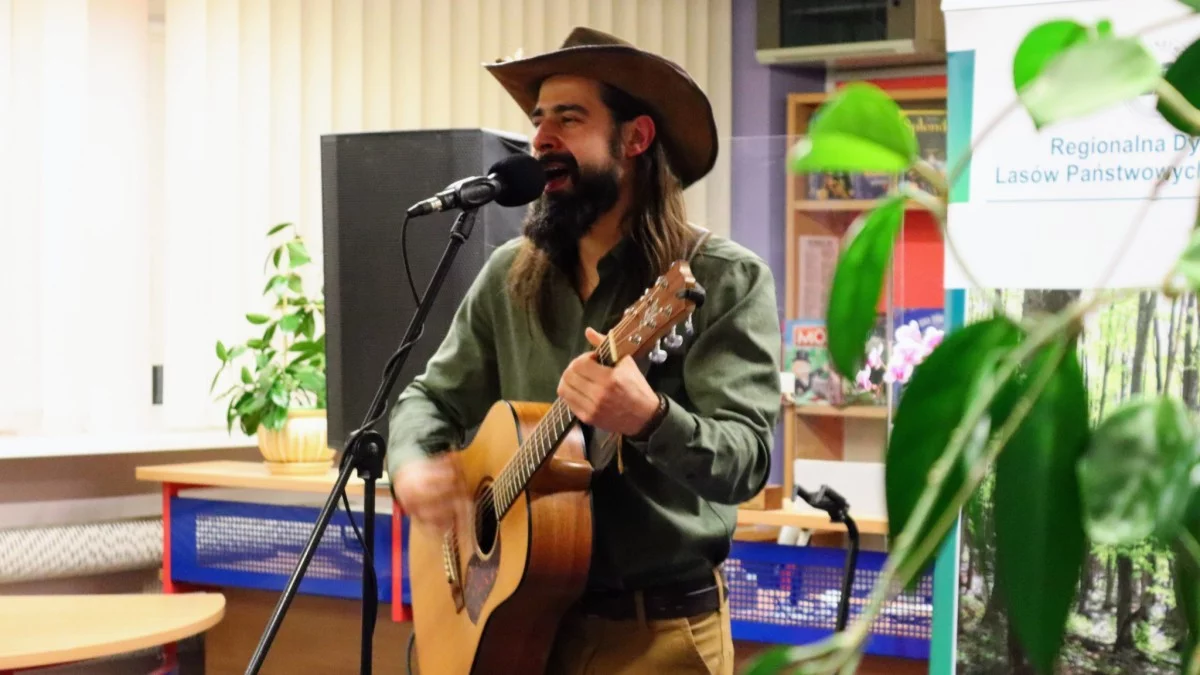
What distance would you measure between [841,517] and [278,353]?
1633 mm

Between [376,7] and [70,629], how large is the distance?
207cm

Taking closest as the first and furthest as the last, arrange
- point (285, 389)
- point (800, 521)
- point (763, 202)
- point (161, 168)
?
1. point (800, 521)
2. point (285, 389)
3. point (763, 202)
4. point (161, 168)

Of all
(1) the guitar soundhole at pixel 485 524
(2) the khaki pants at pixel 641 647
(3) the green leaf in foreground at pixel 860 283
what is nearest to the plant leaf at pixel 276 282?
(1) the guitar soundhole at pixel 485 524

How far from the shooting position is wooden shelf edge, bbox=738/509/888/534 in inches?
91.9

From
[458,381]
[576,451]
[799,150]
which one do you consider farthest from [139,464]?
[799,150]

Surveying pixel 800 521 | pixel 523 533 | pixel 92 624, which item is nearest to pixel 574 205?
pixel 523 533

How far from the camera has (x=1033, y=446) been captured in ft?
0.91

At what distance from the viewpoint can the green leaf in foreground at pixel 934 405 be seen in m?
0.28

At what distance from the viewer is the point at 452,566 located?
1.93 meters

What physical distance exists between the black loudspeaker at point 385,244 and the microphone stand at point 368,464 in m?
0.71

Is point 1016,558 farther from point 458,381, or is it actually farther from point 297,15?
point 297,15

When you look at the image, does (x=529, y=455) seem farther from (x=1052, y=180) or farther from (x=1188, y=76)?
(x=1188, y=76)

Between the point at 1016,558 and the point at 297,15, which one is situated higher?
the point at 297,15

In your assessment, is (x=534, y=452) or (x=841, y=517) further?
(x=841, y=517)
